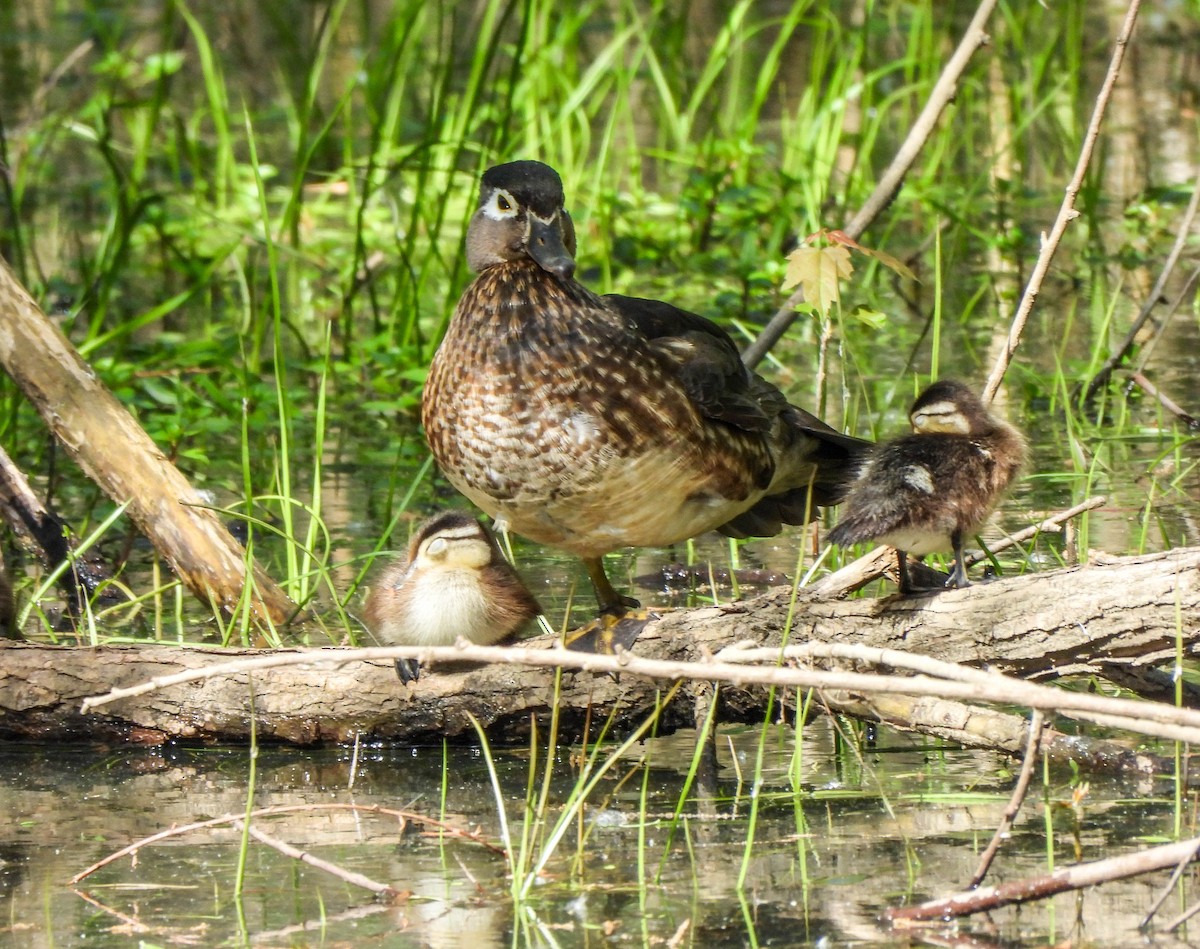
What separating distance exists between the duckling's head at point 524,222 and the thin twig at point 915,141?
660 millimetres

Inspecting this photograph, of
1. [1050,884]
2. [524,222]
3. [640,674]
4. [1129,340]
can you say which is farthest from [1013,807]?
[1129,340]

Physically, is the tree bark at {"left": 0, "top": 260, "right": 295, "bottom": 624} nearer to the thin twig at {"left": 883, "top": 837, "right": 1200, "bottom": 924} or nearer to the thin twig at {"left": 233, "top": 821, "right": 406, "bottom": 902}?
the thin twig at {"left": 233, "top": 821, "right": 406, "bottom": 902}

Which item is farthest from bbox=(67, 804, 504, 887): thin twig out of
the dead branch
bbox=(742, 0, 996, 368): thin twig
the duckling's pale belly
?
bbox=(742, 0, 996, 368): thin twig

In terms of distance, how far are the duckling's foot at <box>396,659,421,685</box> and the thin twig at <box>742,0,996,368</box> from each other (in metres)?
1.36

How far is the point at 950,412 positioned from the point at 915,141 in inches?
51.5

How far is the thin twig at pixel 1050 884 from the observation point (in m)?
2.65

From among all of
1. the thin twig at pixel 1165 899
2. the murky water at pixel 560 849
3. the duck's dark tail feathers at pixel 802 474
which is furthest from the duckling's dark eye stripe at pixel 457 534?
the thin twig at pixel 1165 899

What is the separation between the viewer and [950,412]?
4.00 meters

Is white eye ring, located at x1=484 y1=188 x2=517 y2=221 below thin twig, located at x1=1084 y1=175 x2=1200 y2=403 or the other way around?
the other way around

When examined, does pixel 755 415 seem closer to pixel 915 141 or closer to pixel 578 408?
pixel 578 408

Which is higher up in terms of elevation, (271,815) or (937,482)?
(937,482)

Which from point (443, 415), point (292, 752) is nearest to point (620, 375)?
point (443, 415)

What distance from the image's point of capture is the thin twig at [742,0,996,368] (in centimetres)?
493

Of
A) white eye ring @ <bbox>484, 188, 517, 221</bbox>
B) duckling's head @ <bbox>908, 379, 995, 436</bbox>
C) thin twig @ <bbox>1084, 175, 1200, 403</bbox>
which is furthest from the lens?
thin twig @ <bbox>1084, 175, 1200, 403</bbox>
